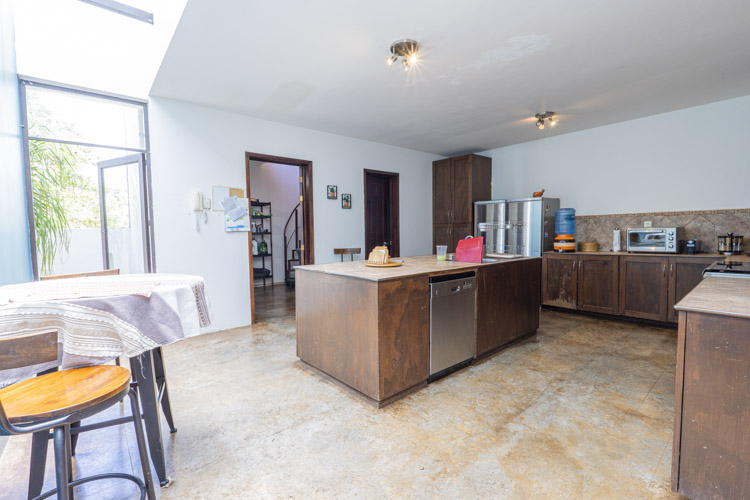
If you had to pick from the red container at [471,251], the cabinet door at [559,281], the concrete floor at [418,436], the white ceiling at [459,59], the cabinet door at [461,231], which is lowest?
the concrete floor at [418,436]

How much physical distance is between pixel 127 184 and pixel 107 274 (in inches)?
81.0

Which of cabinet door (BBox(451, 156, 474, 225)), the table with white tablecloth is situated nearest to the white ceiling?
cabinet door (BBox(451, 156, 474, 225))

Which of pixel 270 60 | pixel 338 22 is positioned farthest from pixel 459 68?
pixel 270 60

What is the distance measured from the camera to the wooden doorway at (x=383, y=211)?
588 centimetres

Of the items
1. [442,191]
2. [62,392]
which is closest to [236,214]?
[62,392]

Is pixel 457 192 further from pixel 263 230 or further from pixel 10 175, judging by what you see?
pixel 10 175

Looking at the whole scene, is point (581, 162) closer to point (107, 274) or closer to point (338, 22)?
point (338, 22)

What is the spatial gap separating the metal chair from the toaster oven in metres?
5.32

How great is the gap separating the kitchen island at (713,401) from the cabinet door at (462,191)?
452 centimetres

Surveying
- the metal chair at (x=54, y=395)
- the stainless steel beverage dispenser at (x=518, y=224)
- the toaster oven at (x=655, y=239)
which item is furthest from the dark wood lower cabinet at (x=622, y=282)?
the metal chair at (x=54, y=395)

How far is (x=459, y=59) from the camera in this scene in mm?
2863

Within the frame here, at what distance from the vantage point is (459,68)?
303 cm

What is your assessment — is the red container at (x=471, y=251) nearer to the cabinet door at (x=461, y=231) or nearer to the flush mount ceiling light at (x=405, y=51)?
the flush mount ceiling light at (x=405, y=51)

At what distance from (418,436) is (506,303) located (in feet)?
5.66
